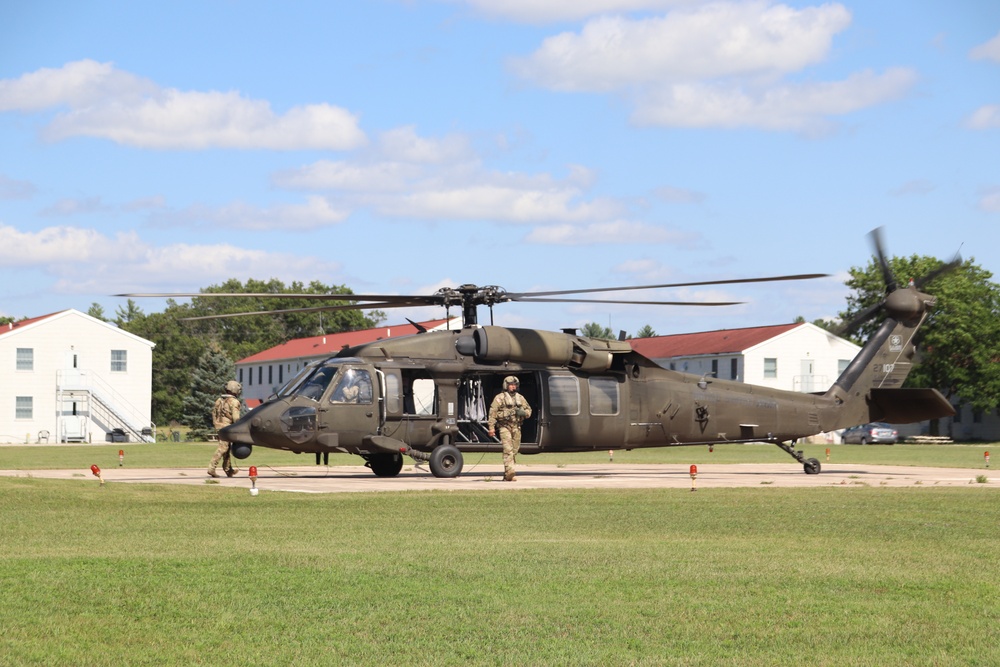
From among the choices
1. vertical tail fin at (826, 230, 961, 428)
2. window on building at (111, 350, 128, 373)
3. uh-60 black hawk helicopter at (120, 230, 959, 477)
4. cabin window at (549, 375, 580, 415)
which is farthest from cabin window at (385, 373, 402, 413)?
window on building at (111, 350, 128, 373)

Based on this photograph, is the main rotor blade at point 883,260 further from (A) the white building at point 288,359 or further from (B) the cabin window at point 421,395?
(A) the white building at point 288,359

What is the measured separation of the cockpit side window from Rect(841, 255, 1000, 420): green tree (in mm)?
65371

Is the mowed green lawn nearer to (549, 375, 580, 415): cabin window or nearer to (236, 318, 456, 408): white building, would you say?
(549, 375, 580, 415): cabin window

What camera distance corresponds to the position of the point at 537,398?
2972 cm

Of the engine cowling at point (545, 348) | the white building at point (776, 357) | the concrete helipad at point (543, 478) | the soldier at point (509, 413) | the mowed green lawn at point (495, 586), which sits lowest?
the mowed green lawn at point (495, 586)

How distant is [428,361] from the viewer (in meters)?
28.5

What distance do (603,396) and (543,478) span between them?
254 centimetres

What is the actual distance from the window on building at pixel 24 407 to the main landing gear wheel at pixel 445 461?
60.0 metres

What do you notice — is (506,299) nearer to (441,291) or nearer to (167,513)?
(441,291)

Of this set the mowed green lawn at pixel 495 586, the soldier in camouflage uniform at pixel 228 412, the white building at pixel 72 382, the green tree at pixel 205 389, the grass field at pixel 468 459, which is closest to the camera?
the mowed green lawn at pixel 495 586

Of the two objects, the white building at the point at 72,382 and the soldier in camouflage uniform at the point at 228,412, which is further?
the white building at the point at 72,382

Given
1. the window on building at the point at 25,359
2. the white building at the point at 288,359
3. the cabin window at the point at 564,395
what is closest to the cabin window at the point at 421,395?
the cabin window at the point at 564,395

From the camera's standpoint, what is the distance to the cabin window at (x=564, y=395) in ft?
97.7

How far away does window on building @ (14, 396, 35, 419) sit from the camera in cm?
8069
